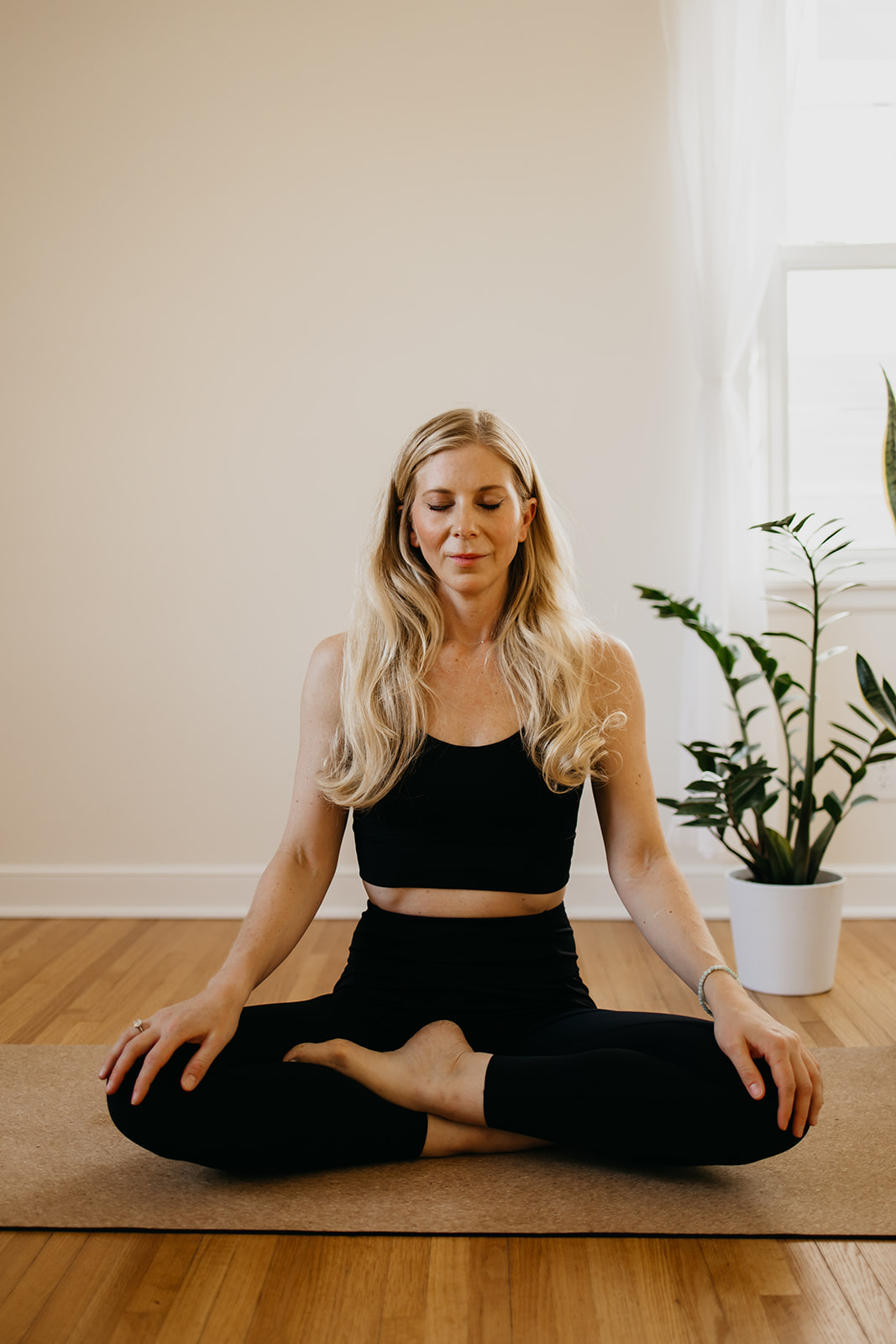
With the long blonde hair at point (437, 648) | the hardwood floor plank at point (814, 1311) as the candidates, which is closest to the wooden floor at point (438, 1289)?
the hardwood floor plank at point (814, 1311)

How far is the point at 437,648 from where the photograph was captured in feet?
5.66

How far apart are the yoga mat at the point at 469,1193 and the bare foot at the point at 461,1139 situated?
2 cm

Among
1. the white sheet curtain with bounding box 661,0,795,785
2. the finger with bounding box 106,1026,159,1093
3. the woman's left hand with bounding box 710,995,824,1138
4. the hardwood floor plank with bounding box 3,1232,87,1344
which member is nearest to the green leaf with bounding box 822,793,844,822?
the white sheet curtain with bounding box 661,0,795,785

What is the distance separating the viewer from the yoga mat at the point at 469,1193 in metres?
1.35

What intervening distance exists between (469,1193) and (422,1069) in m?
0.16

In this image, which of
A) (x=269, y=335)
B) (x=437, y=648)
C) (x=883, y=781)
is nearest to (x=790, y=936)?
(x=883, y=781)

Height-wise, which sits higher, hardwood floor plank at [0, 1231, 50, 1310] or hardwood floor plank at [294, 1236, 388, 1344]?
hardwood floor plank at [0, 1231, 50, 1310]

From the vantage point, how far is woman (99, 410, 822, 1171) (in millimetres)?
1374

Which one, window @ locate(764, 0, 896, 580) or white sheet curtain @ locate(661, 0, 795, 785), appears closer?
white sheet curtain @ locate(661, 0, 795, 785)

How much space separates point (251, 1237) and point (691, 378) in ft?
7.67

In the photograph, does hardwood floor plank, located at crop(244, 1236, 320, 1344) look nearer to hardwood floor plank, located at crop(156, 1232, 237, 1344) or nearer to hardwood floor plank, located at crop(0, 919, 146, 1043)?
hardwood floor plank, located at crop(156, 1232, 237, 1344)

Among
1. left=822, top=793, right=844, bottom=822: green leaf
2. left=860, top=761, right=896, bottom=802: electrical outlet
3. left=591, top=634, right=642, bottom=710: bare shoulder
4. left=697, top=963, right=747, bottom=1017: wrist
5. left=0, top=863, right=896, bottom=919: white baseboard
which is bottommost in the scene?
left=0, top=863, right=896, bottom=919: white baseboard

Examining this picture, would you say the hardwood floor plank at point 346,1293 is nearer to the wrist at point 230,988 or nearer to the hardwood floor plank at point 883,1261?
the wrist at point 230,988

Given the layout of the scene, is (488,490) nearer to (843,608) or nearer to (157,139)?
(843,608)
